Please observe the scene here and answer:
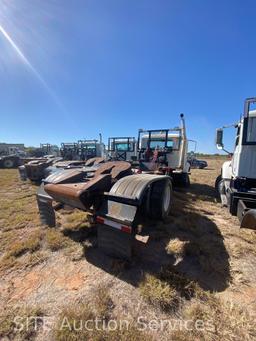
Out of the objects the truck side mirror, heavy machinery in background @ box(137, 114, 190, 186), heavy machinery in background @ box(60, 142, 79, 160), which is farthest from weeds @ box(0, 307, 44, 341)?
heavy machinery in background @ box(60, 142, 79, 160)

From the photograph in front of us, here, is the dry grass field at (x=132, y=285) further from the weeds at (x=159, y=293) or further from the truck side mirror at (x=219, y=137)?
the truck side mirror at (x=219, y=137)

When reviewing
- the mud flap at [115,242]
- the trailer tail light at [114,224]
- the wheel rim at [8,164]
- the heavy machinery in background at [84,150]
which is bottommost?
the wheel rim at [8,164]

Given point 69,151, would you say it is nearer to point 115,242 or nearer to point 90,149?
point 90,149

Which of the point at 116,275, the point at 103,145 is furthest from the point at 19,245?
the point at 103,145

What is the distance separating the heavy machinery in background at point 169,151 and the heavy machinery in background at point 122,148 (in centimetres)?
328

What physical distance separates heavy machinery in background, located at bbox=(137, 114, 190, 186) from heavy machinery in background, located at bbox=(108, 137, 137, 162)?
10.8 ft

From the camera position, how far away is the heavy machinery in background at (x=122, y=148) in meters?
13.4

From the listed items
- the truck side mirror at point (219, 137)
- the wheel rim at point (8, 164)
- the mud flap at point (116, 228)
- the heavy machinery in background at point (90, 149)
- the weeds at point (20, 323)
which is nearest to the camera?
the weeds at point (20, 323)

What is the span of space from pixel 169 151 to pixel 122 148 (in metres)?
5.39

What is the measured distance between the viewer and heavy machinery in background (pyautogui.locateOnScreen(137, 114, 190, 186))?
28.0 ft

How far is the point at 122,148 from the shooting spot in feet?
46.1

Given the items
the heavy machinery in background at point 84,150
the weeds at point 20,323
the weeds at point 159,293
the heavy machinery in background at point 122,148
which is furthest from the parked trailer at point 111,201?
the heavy machinery in background at point 84,150

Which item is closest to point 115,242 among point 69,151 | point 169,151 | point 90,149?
point 169,151

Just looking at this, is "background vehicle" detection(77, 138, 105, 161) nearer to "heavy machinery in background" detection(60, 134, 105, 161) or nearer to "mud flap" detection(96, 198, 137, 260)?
"heavy machinery in background" detection(60, 134, 105, 161)
